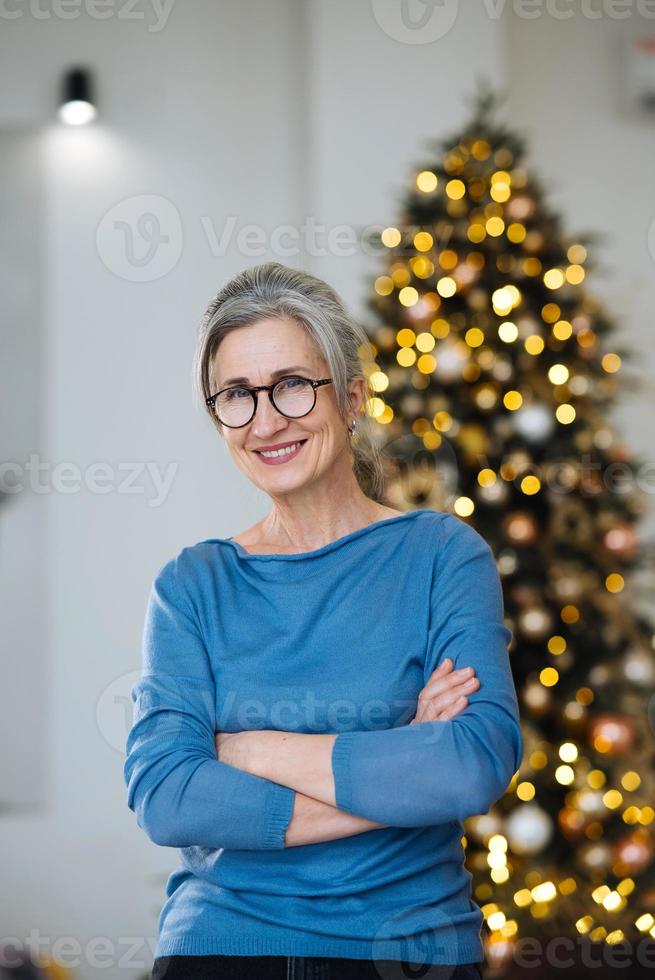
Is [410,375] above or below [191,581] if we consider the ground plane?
above

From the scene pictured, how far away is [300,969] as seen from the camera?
51.4 inches

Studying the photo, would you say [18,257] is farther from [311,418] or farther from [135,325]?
[311,418]

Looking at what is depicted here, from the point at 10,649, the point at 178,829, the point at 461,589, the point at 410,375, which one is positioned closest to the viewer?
the point at 178,829

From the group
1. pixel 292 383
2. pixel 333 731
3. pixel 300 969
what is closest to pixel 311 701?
pixel 333 731

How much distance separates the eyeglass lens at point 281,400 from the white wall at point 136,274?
1.92 m

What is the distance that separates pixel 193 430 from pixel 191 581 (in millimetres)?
2053

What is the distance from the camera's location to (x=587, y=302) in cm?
275

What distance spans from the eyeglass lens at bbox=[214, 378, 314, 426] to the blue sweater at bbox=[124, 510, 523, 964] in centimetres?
19

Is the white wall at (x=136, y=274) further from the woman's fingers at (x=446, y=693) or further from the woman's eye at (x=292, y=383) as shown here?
the woman's fingers at (x=446, y=693)

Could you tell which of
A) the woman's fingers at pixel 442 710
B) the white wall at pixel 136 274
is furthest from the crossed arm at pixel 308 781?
the white wall at pixel 136 274

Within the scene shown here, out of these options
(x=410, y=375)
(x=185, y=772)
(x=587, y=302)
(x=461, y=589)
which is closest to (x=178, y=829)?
(x=185, y=772)

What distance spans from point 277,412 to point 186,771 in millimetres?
488

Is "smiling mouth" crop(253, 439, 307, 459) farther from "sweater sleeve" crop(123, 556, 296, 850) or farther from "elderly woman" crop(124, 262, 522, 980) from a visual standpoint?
"sweater sleeve" crop(123, 556, 296, 850)

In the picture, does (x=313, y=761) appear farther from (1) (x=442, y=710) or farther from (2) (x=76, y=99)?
(2) (x=76, y=99)
